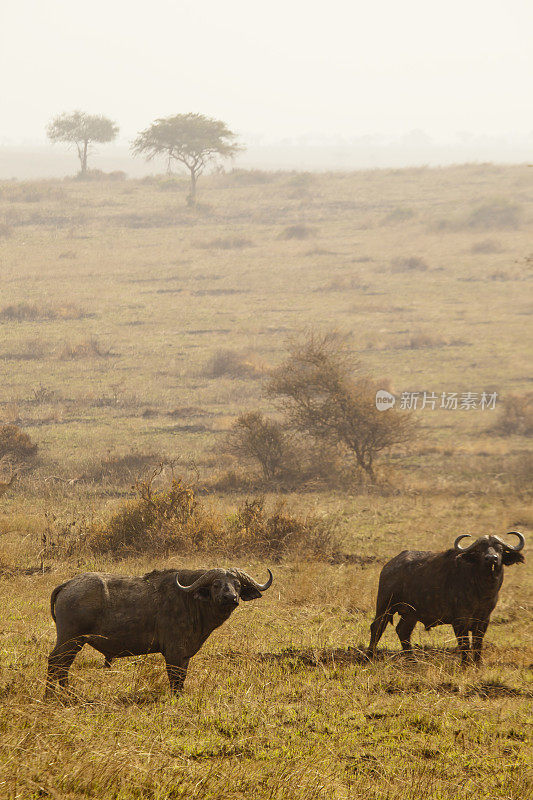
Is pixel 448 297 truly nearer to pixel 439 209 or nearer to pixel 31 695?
pixel 439 209

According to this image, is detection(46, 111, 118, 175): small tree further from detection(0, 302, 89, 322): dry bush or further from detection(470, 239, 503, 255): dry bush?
detection(470, 239, 503, 255): dry bush

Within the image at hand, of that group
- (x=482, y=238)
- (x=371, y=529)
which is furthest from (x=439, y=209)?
(x=371, y=529)

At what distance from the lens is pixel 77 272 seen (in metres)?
44.3

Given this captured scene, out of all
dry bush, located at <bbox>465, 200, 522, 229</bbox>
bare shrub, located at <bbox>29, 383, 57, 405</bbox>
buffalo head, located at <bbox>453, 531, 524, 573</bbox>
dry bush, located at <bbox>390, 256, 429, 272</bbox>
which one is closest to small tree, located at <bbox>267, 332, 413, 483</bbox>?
bare shrub, located at <bbox>29, 383, 57, 405</bbox>

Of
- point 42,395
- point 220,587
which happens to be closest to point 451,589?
point 220,587

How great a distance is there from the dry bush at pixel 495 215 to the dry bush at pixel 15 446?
138ft

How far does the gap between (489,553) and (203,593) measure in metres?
3.16

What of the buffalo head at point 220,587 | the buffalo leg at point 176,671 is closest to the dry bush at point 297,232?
the buffalo head at point 220,587

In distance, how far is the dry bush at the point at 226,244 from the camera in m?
50.9

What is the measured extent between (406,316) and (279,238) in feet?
57.7

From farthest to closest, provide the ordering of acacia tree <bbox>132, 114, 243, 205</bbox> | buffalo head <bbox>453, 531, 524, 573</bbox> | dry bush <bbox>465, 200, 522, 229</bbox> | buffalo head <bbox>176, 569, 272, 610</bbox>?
acacia tree <bbox>132, 114, 243, 205</bbox> < dry bush <bbox>465, 200, 522, 229</bbox> < buffalo head <bbox>453, 531, 524, 573</bbox> < buffalo head <bbox>176, 569, 272, 610</bbox>

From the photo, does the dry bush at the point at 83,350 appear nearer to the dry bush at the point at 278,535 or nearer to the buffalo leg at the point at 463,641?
the dry bush at the point at 278,535

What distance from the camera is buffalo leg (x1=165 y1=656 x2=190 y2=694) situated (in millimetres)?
6744

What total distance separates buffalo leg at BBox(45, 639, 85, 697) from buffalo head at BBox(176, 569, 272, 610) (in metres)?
1.08
